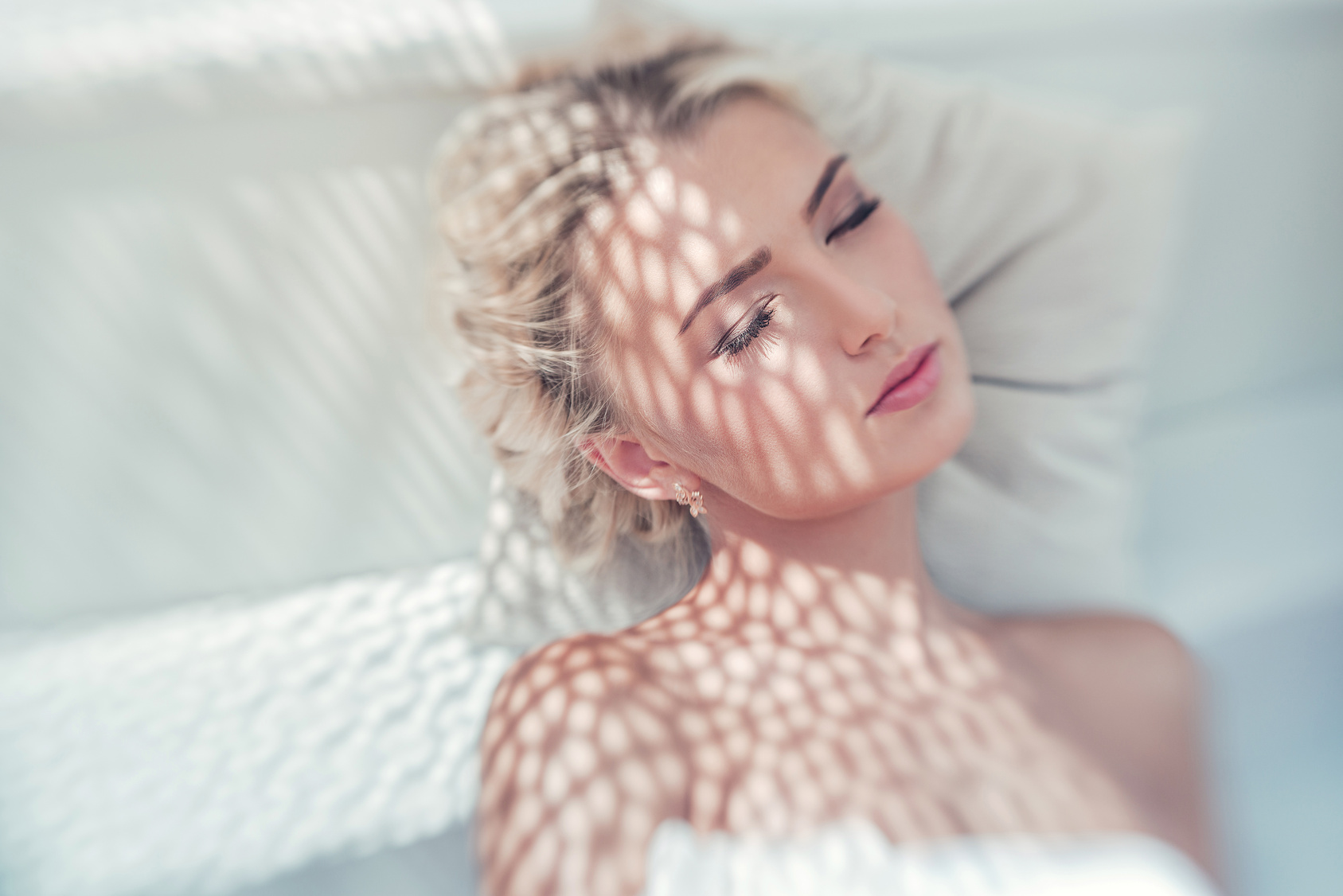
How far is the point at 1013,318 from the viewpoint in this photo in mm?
1071

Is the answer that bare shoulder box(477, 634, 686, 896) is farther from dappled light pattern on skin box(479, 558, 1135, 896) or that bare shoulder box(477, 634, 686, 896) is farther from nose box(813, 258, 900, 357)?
nose box(813, 258, 900, 357)

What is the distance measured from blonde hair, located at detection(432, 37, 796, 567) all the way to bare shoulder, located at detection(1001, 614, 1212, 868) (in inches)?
20.9

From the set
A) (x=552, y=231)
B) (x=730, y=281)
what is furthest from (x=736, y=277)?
(x=552, y=231)

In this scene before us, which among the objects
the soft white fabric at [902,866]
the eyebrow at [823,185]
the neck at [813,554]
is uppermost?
the eyebrow at [823,185]

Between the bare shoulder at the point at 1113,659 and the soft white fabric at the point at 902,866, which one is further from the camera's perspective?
the bare shoulder at the point at 1113,659

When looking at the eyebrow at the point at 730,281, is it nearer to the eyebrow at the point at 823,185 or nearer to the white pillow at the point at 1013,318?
the eyebrow at the point at 823,185

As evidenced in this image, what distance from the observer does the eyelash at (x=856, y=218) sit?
2.61ft

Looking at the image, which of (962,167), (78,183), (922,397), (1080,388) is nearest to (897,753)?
(922,397)

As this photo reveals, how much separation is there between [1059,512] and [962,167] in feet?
1.65

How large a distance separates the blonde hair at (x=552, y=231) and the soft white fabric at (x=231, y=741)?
244 millimetres

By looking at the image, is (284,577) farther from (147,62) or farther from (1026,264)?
(1026,264)

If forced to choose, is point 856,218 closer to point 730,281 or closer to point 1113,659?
point 730,281

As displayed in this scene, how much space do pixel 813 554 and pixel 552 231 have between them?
0.48 meters

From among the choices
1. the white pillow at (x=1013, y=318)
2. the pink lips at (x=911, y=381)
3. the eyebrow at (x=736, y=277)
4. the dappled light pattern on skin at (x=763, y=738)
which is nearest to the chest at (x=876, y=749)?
the dappled light pattern on skin at (x=763, y=738)
